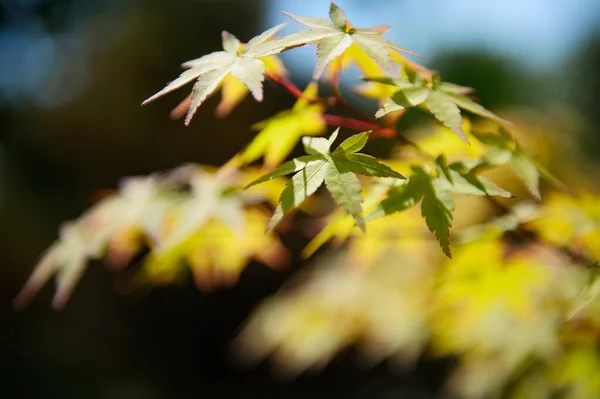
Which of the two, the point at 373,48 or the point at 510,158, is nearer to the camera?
the point at 373,48

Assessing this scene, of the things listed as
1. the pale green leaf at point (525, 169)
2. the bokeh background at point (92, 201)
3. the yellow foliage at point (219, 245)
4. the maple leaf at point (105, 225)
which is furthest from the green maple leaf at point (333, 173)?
the bokeh background at point (92, 201)

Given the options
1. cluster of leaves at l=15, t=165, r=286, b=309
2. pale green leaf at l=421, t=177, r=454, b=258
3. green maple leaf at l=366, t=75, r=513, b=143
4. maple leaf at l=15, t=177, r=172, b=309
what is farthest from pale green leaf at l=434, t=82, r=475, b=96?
maple leaf at l=15, t=177, r=172, b=309

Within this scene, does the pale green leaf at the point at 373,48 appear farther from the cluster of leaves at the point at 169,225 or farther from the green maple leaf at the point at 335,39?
the cluster of leaves at the point at 169,225

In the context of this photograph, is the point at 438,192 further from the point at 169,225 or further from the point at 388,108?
the point at 169,225

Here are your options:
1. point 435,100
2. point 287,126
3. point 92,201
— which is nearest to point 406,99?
point 435,100

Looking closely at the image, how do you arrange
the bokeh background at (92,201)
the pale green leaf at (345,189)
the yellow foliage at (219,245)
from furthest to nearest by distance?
1. the bokeh background at (92,201)
2. the yellow foliage at (219,245)
3. the pale green leaf at (345,189)

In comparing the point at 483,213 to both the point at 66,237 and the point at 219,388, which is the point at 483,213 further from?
the point at 219,388
